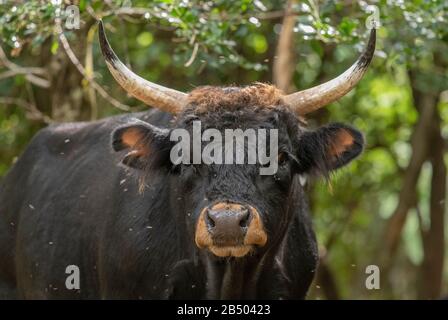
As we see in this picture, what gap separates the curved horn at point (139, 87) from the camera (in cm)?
760

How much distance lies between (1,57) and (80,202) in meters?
2.27

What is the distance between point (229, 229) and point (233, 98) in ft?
3.91

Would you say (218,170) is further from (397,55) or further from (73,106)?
(73,106)

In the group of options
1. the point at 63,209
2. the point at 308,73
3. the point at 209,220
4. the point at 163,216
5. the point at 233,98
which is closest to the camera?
the point at 209,220

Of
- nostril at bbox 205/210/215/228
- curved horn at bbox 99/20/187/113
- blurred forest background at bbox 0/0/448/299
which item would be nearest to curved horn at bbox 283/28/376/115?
blurred forest background at bbox 0/0/448/299

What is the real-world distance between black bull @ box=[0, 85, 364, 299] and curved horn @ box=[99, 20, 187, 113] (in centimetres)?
15

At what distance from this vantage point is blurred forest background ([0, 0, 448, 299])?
29.9ft

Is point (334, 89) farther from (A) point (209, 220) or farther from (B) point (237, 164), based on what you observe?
(A) point (209, 220)

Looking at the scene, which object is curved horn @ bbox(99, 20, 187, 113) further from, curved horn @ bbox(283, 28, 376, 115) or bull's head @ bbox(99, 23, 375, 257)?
curved horn @ bbox(283, 28, 376, 115)

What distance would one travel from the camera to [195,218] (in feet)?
23.9

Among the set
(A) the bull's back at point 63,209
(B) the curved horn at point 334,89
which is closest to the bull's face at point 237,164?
(B) the curved horn at point 334,89

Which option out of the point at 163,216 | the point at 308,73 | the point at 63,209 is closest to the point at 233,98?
the point at 163,216

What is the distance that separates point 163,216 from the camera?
8023 millimetres
